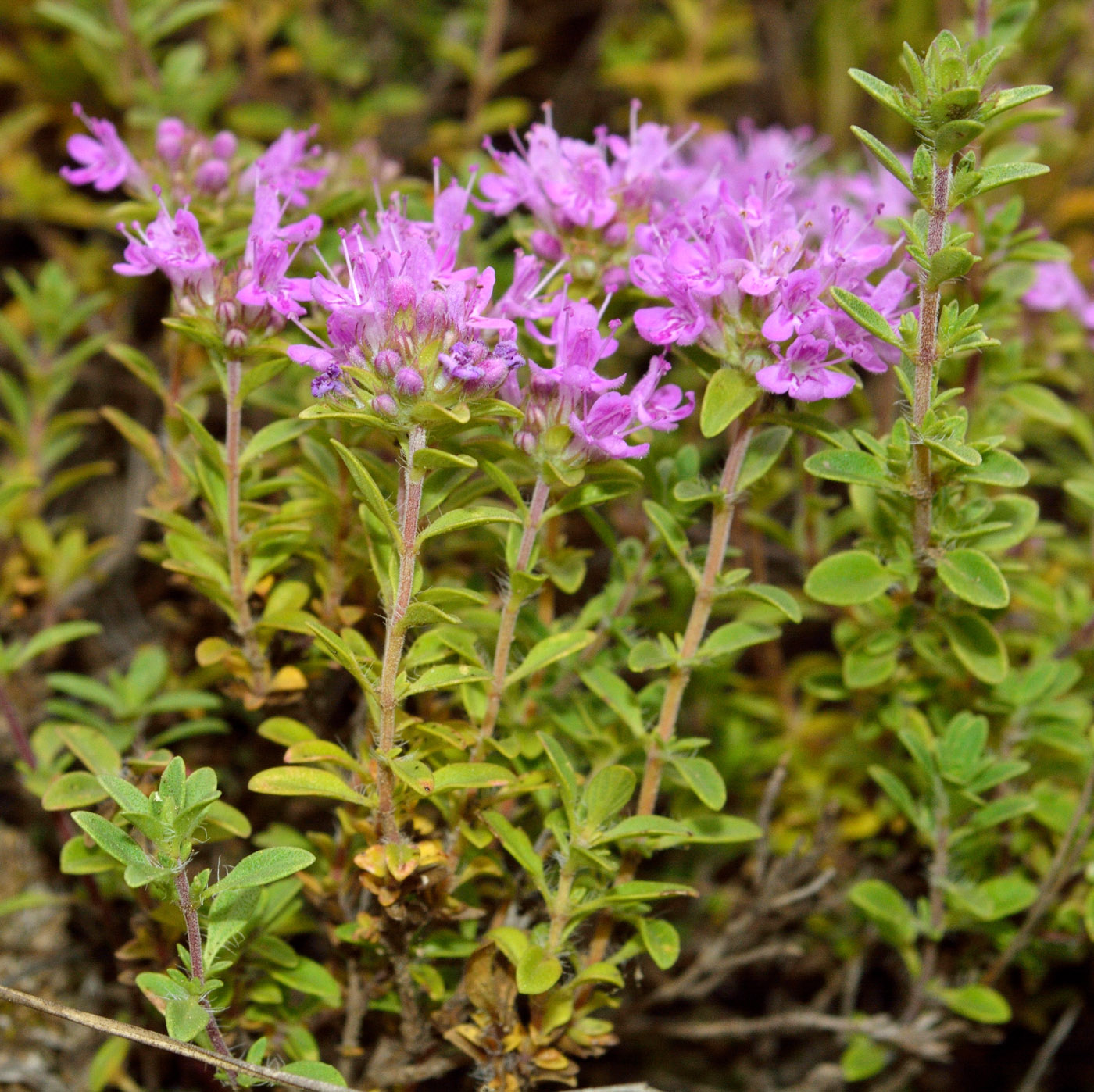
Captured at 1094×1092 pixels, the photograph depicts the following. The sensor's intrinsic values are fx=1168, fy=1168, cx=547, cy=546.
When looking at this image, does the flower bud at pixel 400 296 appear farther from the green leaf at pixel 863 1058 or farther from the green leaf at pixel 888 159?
the green leaf at pixel 863 1058

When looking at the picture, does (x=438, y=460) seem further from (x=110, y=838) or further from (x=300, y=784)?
(x=110, y=838)

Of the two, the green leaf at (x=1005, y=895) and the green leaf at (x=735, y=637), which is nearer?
the green leaf at (x=735, y=637)

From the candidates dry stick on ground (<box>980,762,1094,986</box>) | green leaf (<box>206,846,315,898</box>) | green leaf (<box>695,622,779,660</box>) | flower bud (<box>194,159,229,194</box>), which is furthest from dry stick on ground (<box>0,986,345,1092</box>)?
flower bud (<box>194,159,229,194</box>)

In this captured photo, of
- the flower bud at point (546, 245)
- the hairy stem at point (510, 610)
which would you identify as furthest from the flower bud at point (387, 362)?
the flower bud at point (546, 245)

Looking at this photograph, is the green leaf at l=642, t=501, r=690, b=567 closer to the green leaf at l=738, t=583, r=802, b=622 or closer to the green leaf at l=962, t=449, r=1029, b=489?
the green leaf at l=738, t=583, r=802, b=622

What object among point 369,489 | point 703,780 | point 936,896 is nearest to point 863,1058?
point 936,896

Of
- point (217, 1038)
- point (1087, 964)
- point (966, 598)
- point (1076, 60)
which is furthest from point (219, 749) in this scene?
point (1076, 60)

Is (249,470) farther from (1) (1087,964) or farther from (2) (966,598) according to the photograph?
(1) (1087,964)
